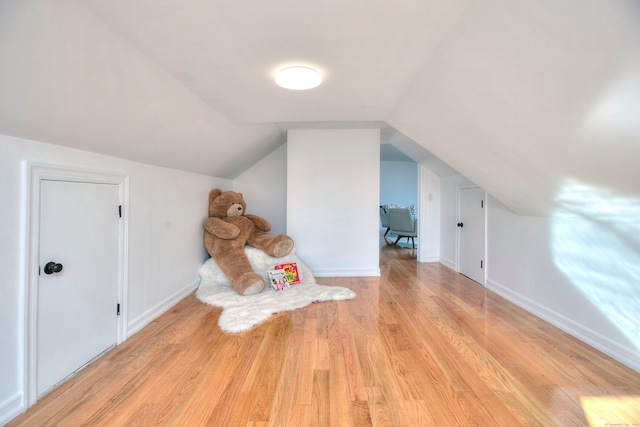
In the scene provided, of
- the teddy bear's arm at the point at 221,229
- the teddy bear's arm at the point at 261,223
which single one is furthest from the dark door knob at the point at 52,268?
the teddy bear's arm at the point at 261,223

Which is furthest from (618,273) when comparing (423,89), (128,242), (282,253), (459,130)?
(128,242)

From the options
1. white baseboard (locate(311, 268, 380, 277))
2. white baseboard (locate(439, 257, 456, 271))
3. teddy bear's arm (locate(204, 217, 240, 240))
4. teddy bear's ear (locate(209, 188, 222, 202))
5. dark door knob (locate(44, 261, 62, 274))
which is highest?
teddy bear's ear (locate(209, 188, 222, 202))

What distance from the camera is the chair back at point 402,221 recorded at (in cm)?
573

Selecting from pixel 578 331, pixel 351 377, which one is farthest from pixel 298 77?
pixel 578 331

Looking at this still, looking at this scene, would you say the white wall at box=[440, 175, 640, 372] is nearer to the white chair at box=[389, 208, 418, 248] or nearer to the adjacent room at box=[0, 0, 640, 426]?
the adjacent room at box=[0, 0, 640, 426]

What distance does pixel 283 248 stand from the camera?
338 centimetres

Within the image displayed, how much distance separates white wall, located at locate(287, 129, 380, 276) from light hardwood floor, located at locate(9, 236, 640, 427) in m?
1.47

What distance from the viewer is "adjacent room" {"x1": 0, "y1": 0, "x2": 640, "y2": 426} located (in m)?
1.20

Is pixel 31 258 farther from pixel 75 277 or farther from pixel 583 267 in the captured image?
pixel 583 267

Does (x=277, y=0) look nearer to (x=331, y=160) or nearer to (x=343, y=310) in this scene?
(x=343, y=310)

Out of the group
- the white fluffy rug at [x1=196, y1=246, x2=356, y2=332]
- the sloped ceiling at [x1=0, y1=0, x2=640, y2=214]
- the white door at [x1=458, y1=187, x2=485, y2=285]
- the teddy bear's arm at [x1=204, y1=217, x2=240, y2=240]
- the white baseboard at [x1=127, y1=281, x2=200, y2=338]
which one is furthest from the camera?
the white door at [x1=458, y1=187, x2=485, y2=285]

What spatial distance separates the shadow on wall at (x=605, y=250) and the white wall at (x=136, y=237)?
3180 millimetres

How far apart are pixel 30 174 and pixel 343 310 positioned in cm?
242

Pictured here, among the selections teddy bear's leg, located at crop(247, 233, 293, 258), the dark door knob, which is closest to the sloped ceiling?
the dark door knob
